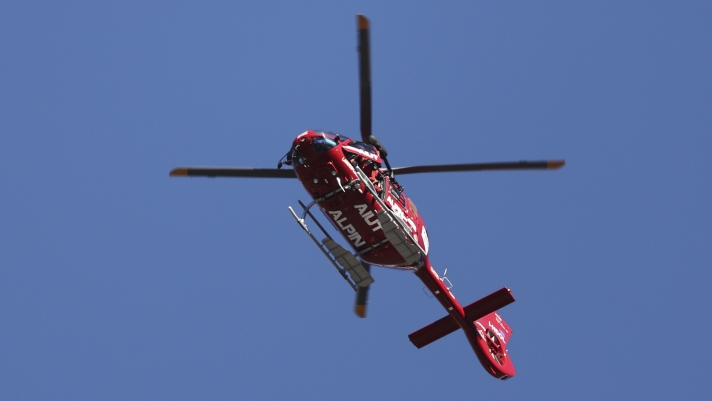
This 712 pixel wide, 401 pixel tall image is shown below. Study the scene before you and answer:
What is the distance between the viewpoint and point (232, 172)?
2339cm

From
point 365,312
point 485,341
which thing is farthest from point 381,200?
point 485,341

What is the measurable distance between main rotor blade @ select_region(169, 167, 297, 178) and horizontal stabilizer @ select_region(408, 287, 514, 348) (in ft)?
23.3

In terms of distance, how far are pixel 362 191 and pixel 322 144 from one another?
4.98ft

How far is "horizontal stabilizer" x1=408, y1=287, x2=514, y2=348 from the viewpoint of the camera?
26.7 m

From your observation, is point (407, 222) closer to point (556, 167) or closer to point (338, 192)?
point (338, 192)

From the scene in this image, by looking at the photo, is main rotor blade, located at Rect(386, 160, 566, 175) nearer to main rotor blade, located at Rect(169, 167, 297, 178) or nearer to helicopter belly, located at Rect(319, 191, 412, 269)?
helicopter belly, located at Rect(319, 191, 412, 269)

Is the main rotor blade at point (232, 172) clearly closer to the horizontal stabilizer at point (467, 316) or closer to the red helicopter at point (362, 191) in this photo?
the red helicopter at point (362, 191)

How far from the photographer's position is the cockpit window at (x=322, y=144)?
851 inches

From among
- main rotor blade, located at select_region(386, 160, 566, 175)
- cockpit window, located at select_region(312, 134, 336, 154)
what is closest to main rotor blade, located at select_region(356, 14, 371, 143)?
cockpit window, located at select_region(312, 134, 336, 154)

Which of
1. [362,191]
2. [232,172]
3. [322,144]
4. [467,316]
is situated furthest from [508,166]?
[232,172]

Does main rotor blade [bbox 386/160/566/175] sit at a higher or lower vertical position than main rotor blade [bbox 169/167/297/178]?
lower

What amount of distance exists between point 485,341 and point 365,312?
378cm

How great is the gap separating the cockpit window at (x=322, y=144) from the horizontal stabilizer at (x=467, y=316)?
25.7 feet

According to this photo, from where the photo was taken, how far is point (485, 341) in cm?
2789
